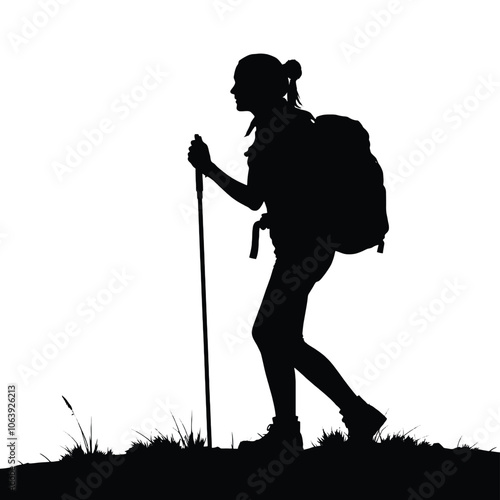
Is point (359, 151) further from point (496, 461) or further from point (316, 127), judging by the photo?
point (496, 461)

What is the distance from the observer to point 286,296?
810 centimetres

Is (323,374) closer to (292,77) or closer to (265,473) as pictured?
(265,473)

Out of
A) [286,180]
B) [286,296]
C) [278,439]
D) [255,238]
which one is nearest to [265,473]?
[278,439]

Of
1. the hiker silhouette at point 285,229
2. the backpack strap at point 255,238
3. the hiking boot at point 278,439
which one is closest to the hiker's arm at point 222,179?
the hiker silhouette at point 285,229

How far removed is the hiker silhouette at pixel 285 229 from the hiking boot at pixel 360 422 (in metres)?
0.01

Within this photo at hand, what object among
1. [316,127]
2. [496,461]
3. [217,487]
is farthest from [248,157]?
[496,461]

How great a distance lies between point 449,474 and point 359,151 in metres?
2.47

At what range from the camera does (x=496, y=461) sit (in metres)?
8.51

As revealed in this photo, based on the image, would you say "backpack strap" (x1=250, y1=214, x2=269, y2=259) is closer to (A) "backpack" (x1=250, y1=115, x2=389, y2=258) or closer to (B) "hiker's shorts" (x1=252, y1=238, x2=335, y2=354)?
(A) "backpack" (x1=250, y1=115, x2=389, y2=258)

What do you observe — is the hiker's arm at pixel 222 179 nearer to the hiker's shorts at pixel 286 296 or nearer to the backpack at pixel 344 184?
the backpack at pixel 344 184

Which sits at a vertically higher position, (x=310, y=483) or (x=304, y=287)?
(x=304, y=287)

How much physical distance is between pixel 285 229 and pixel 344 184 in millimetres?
553

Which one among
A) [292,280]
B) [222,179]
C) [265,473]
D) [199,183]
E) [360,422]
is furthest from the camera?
[199,183]

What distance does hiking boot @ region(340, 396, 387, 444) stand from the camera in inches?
327
